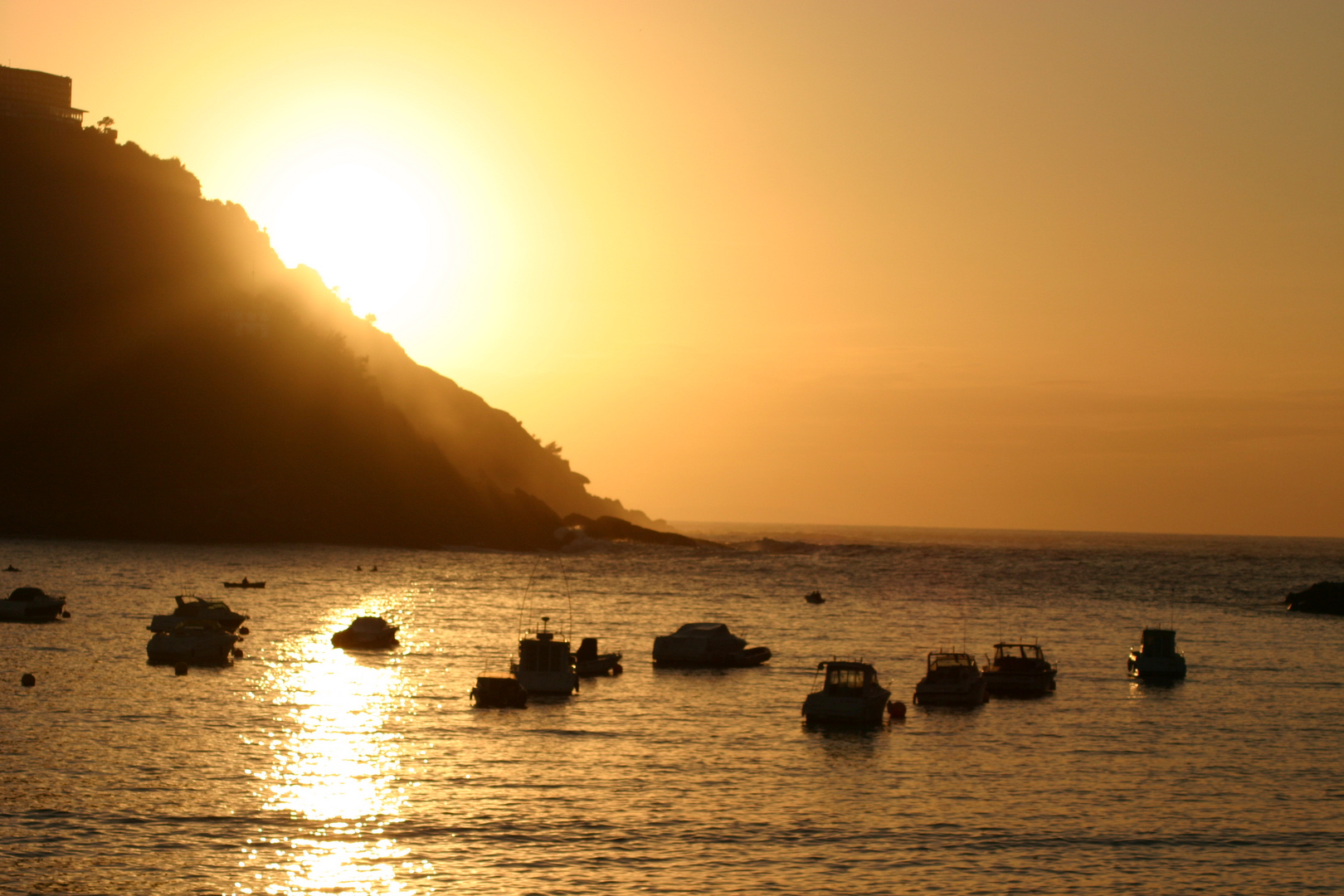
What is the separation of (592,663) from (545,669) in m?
9.28

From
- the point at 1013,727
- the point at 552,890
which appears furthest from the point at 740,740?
the point at 552,890

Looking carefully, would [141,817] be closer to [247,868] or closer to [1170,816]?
[247,868]

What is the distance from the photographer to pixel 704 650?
258ft

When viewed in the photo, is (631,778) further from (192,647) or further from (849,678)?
(192,647)

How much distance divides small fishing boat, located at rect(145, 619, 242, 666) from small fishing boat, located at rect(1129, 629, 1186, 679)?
183 ft

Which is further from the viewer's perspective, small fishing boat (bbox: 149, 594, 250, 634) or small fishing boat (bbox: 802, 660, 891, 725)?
small fishing boat (bbox: 149, 594, 250, 634)

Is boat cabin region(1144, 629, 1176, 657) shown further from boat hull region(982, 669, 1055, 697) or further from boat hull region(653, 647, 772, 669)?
boat hull region(653, 647, 772, 669)

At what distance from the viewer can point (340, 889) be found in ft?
97.5

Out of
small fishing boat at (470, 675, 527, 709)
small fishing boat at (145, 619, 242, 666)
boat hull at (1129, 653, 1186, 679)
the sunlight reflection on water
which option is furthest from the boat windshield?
small fishing boat at (145, 619, 242, 666)

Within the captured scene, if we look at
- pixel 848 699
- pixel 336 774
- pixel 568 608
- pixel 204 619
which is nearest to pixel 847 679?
pixel 848 699

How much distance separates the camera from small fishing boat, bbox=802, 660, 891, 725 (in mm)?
55531

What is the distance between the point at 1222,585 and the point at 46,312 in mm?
194978

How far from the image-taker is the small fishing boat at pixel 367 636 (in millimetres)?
78375

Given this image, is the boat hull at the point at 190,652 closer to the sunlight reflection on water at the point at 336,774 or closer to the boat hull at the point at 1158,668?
the sunlight reflection on water at the point at 336,774
